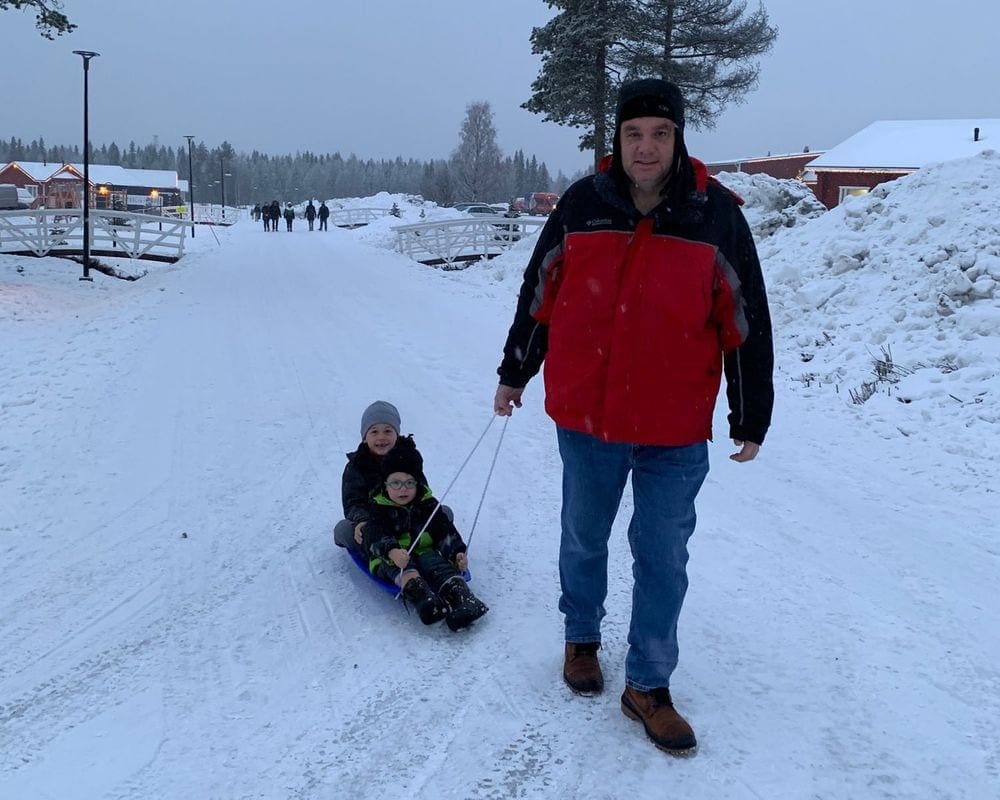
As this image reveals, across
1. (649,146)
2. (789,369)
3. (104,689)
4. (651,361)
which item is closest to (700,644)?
(651,361)

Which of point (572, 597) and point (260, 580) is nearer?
point (572, 597)

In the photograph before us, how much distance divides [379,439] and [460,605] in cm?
110

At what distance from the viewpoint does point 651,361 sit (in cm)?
263

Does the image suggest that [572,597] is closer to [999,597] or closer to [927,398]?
[999,597]

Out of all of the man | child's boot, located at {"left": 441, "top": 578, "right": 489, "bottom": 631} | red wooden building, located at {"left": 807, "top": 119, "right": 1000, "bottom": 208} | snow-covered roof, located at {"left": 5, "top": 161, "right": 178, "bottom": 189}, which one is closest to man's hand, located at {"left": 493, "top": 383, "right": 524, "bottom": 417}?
the man

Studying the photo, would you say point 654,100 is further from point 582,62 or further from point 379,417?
point 582,62

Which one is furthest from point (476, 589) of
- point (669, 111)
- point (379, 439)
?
point (669, 111)

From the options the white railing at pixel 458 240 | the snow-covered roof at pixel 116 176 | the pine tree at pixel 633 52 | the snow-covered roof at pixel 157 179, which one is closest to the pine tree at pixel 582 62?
the pine tree at pixel 633 52

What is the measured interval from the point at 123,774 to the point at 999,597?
12.8 ft

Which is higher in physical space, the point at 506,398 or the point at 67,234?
the point at 67,234

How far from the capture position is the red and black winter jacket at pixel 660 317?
2.58 m

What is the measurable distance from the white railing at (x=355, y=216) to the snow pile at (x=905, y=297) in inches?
1569

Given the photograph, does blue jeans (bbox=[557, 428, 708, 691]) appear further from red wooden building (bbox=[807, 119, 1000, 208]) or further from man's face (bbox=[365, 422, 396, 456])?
red wooden building (bbox=[807, 119, 1000, 208])

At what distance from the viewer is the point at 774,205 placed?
15.4 m
